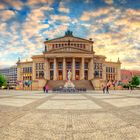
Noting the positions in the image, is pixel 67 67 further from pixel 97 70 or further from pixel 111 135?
pixel 111 135

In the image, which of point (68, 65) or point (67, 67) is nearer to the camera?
point (67, 67)

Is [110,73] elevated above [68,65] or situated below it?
below

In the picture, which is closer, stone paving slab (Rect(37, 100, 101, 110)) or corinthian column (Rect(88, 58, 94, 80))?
stone paving slab (Rect(37, 100, 101, 110))

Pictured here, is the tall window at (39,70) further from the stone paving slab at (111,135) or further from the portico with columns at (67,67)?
the stone paving slab at (111,135)

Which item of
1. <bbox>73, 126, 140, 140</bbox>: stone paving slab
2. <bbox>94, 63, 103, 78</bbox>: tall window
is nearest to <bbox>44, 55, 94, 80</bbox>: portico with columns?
<bbox>94, 63, 103, 78</bbox>: tall window

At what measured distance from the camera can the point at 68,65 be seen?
304 feet

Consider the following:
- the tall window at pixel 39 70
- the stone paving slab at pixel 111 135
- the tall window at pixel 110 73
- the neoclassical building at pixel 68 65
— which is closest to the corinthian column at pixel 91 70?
the neoclassical building at pixel 68 65

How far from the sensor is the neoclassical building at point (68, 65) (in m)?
76.5

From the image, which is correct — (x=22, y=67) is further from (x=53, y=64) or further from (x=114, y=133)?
(x=114, y=133)

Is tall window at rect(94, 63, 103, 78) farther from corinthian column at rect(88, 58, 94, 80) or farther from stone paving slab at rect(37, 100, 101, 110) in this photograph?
stone paving slab at rect(37, 100, 101, 110)

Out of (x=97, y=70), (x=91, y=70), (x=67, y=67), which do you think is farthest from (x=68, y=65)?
(x=97, y=70)

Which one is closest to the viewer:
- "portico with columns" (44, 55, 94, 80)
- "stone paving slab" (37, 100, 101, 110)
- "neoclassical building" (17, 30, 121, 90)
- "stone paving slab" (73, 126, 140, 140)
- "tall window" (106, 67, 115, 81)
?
"stone paving slab" (73, 126, 140, 140)

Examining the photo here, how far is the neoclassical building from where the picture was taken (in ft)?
251

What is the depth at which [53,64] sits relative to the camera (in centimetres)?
9231
